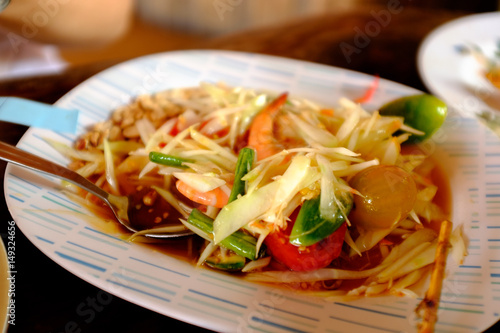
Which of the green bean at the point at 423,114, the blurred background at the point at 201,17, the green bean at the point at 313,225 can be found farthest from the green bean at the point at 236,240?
the blurred background at the point at 201,17

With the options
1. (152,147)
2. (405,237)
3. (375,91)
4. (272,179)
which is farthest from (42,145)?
(375,91)

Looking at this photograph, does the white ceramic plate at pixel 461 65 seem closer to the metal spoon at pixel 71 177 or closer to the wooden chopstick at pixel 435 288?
the wooden chopstick at pixel 435 288

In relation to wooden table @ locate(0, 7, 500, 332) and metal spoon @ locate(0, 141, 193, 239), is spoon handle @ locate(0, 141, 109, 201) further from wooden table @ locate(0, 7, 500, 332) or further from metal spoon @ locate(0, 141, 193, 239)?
wooden table @ locate(0, 7, 500, 332)

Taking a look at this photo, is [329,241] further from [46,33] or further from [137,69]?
[46,33]

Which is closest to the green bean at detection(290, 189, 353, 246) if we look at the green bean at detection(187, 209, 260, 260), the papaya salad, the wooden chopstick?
the papaya salad

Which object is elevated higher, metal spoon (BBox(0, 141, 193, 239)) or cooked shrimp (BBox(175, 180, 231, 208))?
metal spoon (BBox(0, 141, 193, 239))

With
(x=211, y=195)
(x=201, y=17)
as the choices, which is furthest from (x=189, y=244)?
(x=201, y=17)

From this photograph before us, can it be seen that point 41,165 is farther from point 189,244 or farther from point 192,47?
point 192,47
